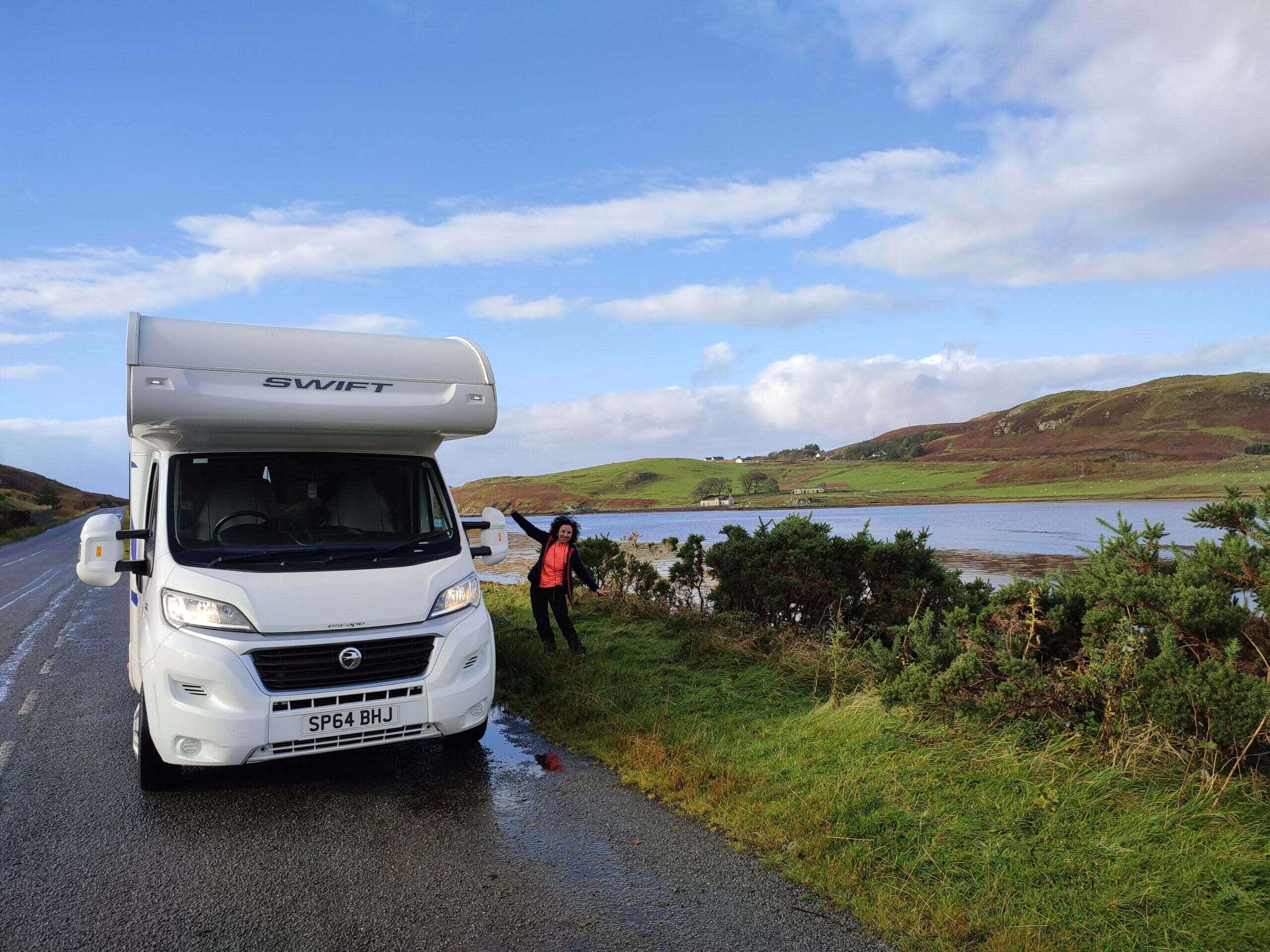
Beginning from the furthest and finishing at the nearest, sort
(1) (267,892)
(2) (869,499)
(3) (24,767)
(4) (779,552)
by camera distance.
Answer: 1. (2) (869,499)
2. (4) (779,552)
3. (3) (24,767)
4. (1) (267,892)

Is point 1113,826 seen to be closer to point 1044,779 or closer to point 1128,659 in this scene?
point 1044,779

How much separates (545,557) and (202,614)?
4450 millimetres

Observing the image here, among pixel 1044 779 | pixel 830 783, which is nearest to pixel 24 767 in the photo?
pixel 830 783

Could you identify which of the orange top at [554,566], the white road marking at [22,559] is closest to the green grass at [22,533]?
the white road marking at [22,559]

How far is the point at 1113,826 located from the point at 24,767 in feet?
23.3

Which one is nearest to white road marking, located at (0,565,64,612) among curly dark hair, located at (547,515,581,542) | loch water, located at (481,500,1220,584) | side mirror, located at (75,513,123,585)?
loch water, located at (481,500,1220,584)

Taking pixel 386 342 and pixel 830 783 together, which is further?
pixel 386 342

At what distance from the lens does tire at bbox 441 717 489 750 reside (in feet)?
19.8

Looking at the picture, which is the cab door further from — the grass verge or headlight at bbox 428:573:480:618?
the grass verge

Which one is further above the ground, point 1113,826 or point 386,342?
point 386,342

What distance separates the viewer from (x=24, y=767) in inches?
231

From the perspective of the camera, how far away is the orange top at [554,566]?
899cm

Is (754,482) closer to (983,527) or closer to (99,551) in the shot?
(983,527)

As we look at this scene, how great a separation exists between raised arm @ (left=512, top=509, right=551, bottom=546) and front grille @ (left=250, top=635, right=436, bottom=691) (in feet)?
10.7
